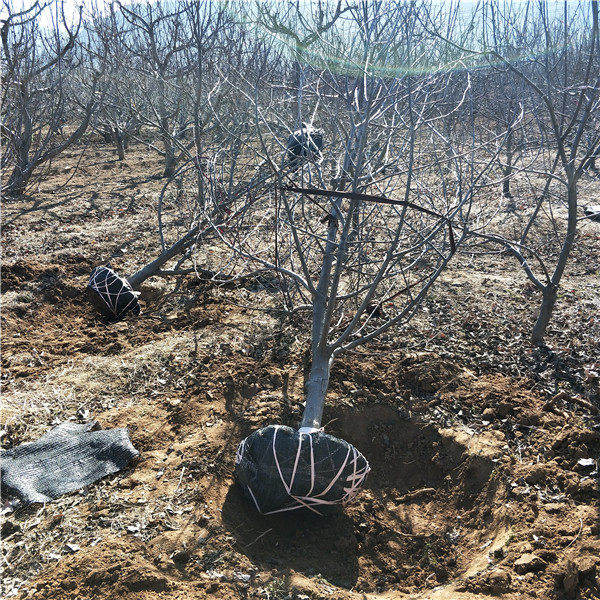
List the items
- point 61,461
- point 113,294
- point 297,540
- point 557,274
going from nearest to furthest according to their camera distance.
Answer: point 297,540, point 61,461, point 557,274, point 113,294

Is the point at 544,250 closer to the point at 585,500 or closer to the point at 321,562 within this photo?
the point at 585,500

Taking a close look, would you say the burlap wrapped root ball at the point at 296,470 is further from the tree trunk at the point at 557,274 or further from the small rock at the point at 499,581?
the tree trunk at the point at 557,274

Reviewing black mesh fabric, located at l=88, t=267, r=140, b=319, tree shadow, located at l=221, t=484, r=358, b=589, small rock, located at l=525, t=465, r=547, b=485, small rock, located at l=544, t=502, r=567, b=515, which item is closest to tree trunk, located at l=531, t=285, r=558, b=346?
small rock, located at l=525, t=465, r=547, b=485

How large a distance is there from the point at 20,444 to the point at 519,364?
10.4 ft

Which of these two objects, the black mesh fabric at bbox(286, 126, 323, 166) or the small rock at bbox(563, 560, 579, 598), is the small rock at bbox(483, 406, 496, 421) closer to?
the small rock at bbox(563, 560, 579, 598)

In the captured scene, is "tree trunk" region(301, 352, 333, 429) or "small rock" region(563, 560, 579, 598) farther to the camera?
"tree trunk" region(301, 352, 333, 429)

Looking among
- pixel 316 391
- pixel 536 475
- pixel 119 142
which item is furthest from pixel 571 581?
pixel 119 142

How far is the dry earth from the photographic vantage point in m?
2.38

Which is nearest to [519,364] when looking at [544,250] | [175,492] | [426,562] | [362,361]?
[362,361]

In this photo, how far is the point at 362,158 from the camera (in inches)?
111

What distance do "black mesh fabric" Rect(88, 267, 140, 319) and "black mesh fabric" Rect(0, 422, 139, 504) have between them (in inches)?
62.5

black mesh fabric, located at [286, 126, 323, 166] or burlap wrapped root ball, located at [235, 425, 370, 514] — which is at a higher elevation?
black mesh fabric, located at [286, 126, 323, 166]

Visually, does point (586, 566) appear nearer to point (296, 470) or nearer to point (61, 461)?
point (296, 470)

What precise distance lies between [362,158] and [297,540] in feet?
6.17
